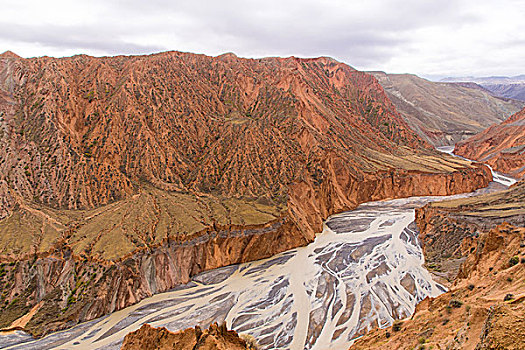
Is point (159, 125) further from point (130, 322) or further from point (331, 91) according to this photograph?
point (331, 91)

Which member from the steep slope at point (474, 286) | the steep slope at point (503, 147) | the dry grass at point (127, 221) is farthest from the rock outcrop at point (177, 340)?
the steep slope at point (503, 147)

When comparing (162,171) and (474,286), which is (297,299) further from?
(162,171)

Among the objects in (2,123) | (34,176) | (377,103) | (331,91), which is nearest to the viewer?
(34,176)

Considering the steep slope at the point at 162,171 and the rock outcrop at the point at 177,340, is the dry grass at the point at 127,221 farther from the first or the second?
the rock outcrop at the point at 177,340

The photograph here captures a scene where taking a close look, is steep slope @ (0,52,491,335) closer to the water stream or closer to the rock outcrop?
the water stream

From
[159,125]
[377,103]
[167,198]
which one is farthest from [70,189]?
[377,103]

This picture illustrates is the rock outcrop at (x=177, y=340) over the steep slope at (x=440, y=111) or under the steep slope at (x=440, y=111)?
under

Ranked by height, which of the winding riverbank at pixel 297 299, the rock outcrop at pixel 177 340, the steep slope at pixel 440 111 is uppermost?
the steep slope at pixel 440 111
